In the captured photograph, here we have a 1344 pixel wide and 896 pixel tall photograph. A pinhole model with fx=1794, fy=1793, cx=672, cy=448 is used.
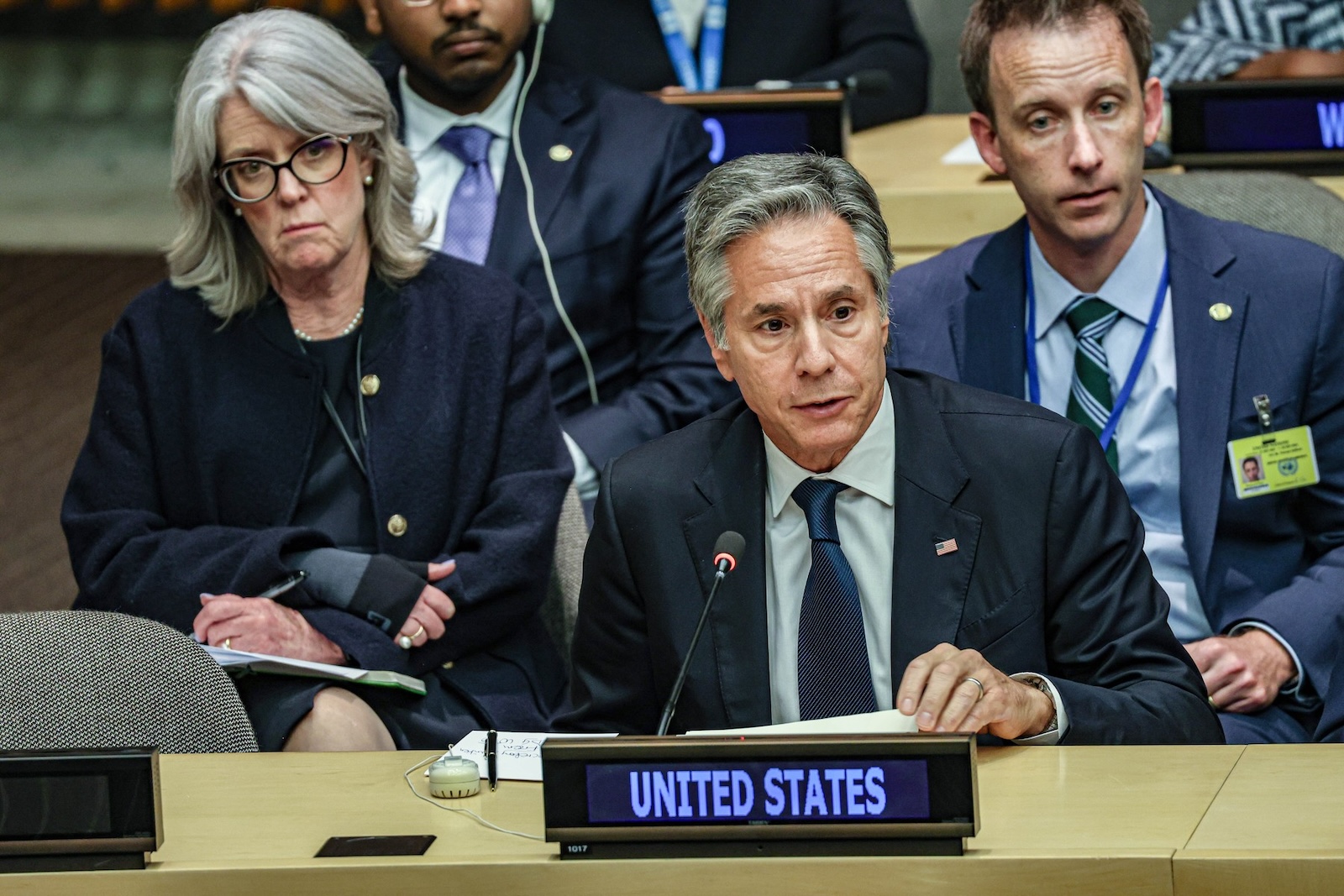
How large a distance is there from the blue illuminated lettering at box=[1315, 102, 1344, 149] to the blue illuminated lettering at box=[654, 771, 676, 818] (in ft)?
7.29

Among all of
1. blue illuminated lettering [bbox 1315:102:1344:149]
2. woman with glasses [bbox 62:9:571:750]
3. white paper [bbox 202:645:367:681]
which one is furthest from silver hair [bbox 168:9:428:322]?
blue illuminated lettering [bbox 1315:102:1344:149]

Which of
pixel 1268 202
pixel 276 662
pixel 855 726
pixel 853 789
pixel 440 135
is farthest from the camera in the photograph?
pixel 440 135

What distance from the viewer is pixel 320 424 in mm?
2521

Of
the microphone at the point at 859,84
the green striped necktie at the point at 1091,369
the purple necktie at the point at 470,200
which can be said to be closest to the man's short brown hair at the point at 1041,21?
the green striped necktie at the point at 1091,369

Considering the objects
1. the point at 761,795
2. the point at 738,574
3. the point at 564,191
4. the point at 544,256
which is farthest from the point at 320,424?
the point at 761,795

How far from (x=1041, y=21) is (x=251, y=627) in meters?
1.39

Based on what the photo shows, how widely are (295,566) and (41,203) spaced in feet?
17.7

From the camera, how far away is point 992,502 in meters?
1.92

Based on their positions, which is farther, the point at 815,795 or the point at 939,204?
the point at 939,204

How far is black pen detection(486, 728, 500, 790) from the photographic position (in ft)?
5.39

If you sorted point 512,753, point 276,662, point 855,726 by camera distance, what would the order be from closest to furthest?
point 855,726 → point 512,753 → point 276,662

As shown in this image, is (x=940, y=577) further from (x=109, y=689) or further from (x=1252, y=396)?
(x=109, y=689)

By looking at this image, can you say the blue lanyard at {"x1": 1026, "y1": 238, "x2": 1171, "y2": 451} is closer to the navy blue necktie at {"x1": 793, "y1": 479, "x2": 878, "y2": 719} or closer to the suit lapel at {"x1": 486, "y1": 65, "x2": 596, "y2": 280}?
the navy blue necktie at {"x1": 793, "y1": 479, "x2": 878, "y2": 719}

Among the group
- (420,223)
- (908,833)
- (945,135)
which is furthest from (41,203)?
(908,833)
